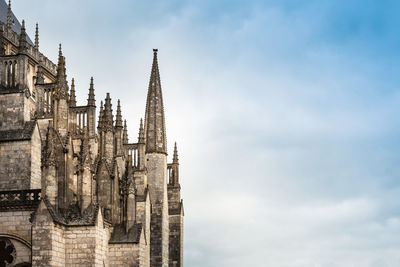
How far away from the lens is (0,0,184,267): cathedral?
34.2 meters

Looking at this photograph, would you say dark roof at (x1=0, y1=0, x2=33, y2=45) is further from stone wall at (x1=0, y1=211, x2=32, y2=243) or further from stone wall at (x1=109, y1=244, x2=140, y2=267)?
stone wall at (x1=0, y1=211, x2=32, y2=243)

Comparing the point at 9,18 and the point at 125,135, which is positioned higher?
the point at 9,18

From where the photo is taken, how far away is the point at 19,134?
3722 cm

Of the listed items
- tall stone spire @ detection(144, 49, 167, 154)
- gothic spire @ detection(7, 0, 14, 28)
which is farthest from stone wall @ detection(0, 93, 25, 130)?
tall stone spire @ detection(144, 49, 167, 154)

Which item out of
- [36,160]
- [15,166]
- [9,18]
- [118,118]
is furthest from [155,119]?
[15,166]

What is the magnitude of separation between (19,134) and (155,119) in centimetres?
1770

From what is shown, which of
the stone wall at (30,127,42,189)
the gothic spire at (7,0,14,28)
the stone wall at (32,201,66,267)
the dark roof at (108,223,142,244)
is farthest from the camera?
the gothic spire at (7,0,14,28)

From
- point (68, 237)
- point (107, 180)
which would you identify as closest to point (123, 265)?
point (107, 180)

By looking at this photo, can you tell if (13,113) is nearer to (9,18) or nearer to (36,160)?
(36,160)

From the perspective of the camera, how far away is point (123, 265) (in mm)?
40656

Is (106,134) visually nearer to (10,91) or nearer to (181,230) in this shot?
(10,91)

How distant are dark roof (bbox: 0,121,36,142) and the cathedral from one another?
5 centimetres

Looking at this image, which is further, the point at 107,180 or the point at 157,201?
the point at 157,201

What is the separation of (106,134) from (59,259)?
1187 cm
